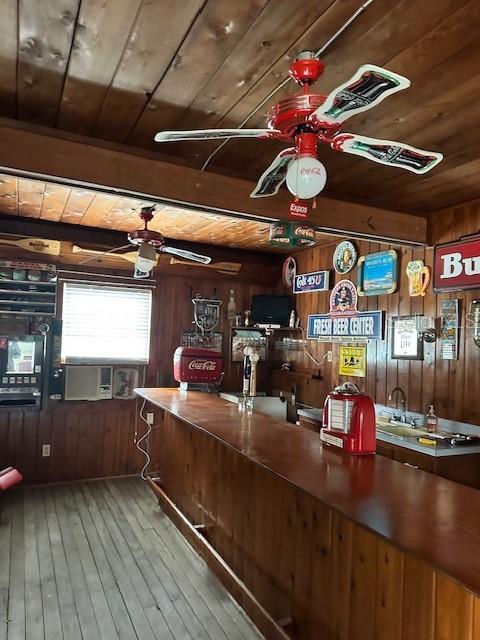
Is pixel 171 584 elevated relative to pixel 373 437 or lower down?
lower down

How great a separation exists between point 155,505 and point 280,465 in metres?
2.69

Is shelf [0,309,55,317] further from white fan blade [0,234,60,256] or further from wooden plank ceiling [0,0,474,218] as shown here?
wooden plank ceiling [0,0,474,218]

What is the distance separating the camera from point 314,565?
2.11 meters

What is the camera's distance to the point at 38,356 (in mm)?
4633

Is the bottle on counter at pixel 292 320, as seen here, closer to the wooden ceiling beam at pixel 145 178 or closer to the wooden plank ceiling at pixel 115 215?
the wooden plank ceiling at pixel 115 215

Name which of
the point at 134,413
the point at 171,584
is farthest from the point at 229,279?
the point at 171,584

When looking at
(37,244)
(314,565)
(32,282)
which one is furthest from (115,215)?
(314,565)

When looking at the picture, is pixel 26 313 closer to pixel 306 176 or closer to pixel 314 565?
pixel 314 565

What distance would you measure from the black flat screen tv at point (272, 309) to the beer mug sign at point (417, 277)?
1800mm

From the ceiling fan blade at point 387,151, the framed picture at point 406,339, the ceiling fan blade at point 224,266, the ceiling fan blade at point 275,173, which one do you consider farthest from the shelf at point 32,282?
the ceiling fan blade at point 387,151

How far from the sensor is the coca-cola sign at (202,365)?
169 inches

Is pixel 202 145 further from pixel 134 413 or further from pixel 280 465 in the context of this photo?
pixel 134 413

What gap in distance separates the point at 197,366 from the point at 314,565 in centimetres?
240

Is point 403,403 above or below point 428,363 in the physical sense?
below
